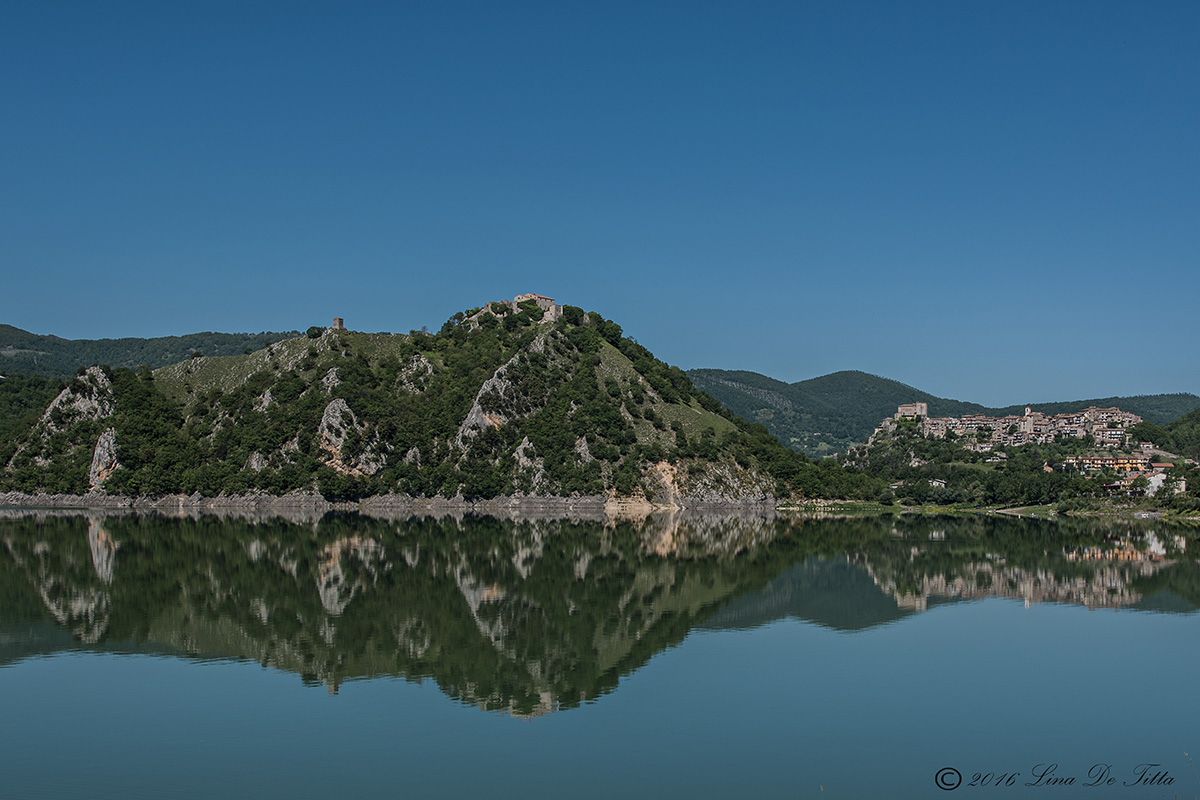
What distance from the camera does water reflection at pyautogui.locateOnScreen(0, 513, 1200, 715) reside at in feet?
97.1

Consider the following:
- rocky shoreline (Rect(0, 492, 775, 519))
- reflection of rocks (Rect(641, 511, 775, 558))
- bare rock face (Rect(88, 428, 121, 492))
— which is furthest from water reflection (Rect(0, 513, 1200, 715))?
bare rock face (Rect(88, 428, 121, 492))

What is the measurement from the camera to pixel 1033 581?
164ft

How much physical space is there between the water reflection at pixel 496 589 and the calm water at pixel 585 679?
8.8 inches

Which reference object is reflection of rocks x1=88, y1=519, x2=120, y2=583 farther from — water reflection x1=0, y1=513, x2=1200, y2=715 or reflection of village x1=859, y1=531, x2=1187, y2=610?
reflection of village x1=859, y1=531, x2=1187, y2=610

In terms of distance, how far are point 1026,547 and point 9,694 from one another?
63.4m

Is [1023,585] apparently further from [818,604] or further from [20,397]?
[20,397]

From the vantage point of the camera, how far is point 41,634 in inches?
1284

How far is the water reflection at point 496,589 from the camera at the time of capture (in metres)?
29.6

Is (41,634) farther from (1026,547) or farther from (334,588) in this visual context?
(1026,547)

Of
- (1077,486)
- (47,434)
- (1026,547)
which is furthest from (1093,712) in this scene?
(47,434)

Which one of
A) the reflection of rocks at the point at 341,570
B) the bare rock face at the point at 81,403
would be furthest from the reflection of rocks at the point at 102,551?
the bare rock face at the point at 81,403

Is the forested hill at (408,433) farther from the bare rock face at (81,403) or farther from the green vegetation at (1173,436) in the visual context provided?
the green vegetation at (1173,436)

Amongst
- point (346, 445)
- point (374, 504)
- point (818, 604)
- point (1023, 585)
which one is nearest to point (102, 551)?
point (818, 604)

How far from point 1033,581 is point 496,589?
86.6ft
